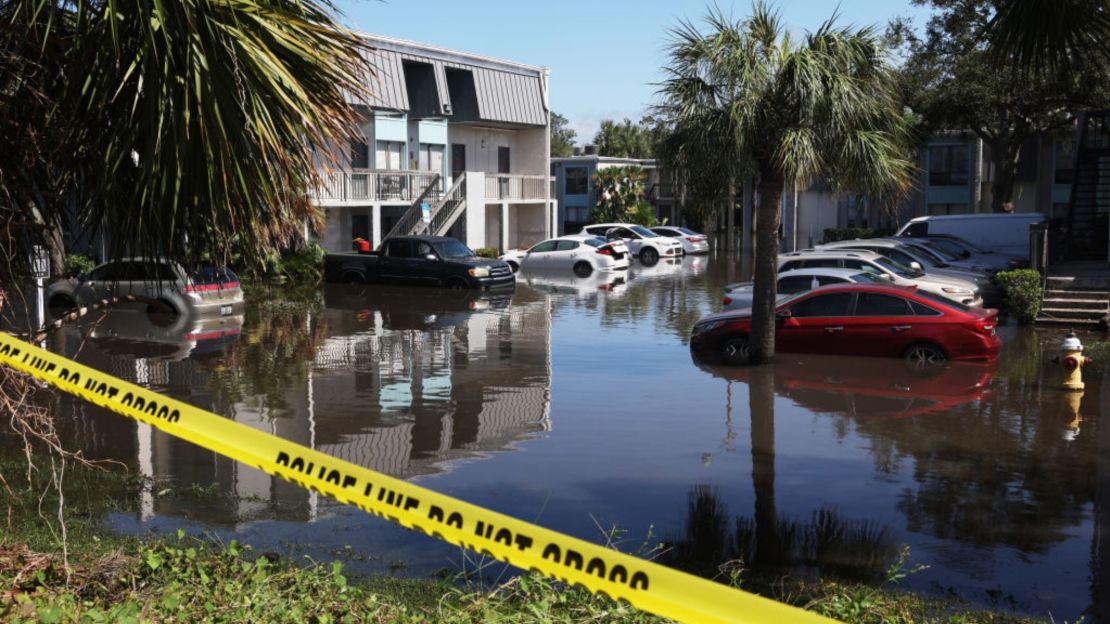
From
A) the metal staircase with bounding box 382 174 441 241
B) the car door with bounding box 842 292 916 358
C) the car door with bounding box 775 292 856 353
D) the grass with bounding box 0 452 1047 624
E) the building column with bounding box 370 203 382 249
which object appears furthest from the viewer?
the metal staircase with bounding box 382 174 441 241

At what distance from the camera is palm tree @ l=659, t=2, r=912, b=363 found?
1598 cm

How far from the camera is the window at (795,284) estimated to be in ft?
70.3

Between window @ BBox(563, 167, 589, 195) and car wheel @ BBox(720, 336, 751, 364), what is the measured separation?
4695 cm

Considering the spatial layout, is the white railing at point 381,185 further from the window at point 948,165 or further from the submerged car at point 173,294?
the window at point 948,165

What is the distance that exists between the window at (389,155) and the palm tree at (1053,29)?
35.2 meters

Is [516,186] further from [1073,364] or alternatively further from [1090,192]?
[1073,364]

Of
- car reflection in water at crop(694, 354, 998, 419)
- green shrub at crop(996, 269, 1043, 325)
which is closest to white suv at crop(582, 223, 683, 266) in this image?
green shrub at crop(996, 269, 1043, 325)

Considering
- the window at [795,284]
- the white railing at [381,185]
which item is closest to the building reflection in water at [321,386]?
the window at [795,284]

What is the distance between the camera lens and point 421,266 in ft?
106

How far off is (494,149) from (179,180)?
4532cm

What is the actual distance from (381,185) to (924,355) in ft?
90.0

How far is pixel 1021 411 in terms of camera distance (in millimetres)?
14406

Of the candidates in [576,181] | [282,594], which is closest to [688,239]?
[576,181]

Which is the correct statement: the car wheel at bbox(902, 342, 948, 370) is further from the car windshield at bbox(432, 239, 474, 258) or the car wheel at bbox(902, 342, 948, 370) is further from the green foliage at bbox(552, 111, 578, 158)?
the green foliage at bbox(552, 111, 578, 158)
